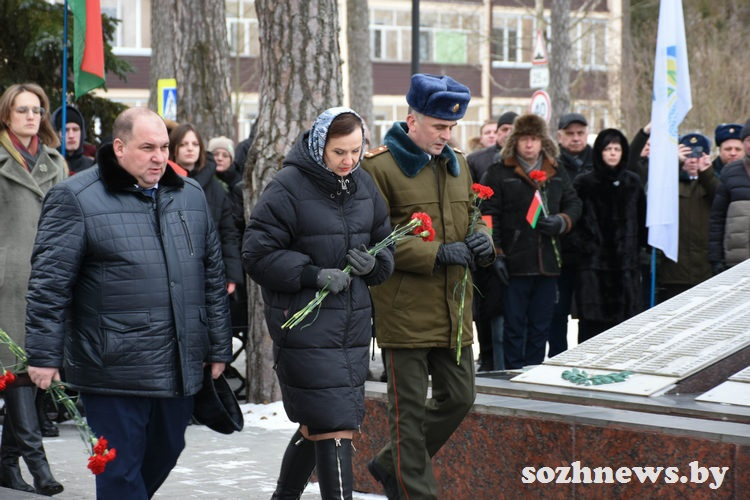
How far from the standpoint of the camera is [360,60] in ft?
83.7

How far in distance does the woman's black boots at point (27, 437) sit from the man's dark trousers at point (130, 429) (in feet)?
5.37

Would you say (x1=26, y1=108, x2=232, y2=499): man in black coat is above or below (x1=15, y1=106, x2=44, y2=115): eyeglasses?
below

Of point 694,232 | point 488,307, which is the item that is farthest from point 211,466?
point 694,232

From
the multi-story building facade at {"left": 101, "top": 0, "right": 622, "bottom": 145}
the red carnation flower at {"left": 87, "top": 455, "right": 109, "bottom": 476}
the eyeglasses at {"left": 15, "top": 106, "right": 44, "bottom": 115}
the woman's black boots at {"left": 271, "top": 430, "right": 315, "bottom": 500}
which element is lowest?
the woman's black boots at {"left": 271, "top": 430, "right": 315, "bottom": 500}

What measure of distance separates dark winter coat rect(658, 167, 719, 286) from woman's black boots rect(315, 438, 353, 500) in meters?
6.47

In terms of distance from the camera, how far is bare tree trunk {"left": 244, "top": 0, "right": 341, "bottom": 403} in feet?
33.2

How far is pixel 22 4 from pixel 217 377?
10.5 m

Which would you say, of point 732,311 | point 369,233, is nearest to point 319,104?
point 732,311

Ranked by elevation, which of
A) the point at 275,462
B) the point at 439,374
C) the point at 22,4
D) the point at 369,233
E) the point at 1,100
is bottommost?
the point at 275,462

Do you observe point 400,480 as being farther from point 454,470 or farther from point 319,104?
point 319,104

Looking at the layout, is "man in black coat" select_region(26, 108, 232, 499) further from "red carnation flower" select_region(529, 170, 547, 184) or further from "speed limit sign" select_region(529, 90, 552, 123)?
"speed limit sign" select_region(529, 90, 552, 123)

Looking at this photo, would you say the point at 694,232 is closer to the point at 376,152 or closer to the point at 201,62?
the point at 376,152

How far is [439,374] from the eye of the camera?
6.33 meters

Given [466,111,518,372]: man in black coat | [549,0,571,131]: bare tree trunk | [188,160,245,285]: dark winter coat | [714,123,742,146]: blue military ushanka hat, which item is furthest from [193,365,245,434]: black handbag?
[549,0,571,131]: bare tree trunk
